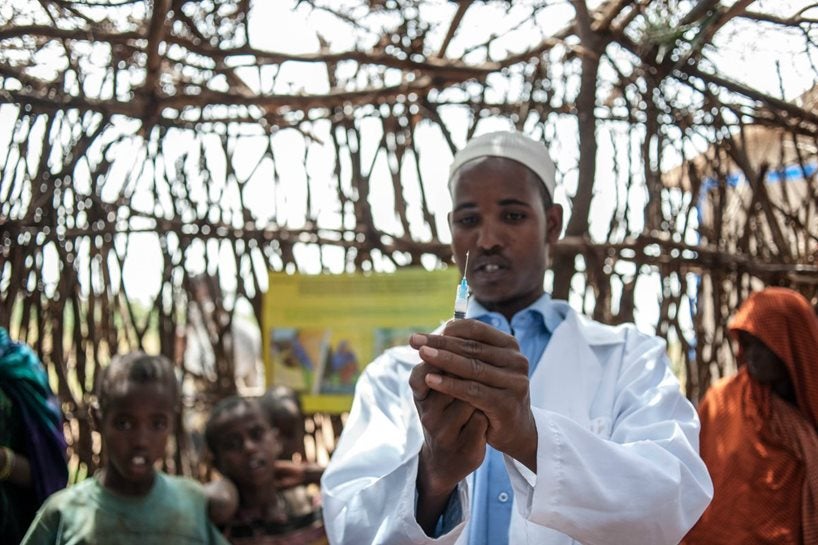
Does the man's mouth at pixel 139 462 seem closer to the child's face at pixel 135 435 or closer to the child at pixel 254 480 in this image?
the child's face at pixel 135 435

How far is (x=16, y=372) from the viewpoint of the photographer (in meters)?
3.05

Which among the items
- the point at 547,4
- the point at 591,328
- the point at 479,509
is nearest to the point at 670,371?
the point at 591,328

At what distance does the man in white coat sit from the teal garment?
1169 millimetres

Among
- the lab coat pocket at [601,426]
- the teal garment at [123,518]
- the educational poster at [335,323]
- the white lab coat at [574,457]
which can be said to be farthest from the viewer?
the educational poster at [335,323]

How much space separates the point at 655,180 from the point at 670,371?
7.63 ft

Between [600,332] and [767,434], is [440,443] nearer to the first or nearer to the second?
[600,332]

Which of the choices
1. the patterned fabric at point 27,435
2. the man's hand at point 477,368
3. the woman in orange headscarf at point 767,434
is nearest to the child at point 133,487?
the patterned fabric at point 27,435

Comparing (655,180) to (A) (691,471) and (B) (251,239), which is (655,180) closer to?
(B) (251,239)

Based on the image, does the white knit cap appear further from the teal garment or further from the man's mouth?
the teal garment

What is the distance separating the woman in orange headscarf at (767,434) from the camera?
11.5 feet

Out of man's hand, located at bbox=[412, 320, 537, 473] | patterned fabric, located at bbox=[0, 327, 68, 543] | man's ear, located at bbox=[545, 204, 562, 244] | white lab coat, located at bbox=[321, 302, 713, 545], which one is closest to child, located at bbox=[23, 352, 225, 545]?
patterned fabric, located at bbox=[0, 327, 68, 543]

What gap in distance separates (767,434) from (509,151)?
2.13 meters

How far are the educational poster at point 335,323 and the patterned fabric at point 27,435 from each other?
3.88 ft

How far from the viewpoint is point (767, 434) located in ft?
12.1
